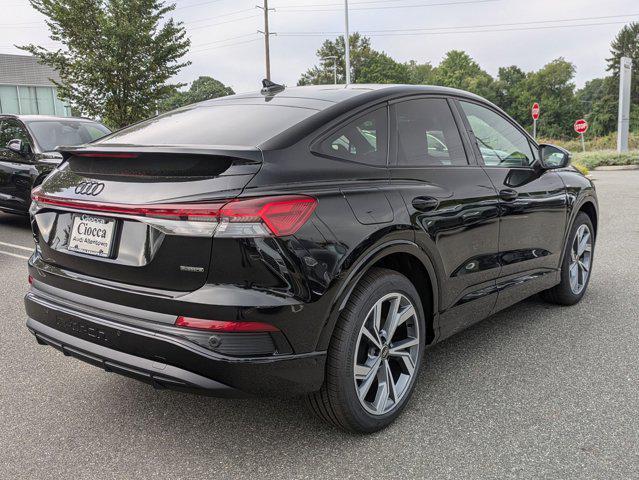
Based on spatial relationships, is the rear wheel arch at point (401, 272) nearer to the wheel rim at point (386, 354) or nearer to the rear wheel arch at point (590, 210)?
the wheel rim at point (386, 354)

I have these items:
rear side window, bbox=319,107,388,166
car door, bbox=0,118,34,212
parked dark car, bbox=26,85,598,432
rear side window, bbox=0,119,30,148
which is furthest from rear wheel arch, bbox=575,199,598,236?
rear side window, bbox=0,119,30,148

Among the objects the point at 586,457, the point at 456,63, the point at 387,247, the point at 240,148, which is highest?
the point at 456,63

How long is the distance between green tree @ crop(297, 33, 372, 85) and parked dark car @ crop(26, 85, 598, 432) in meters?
81.9

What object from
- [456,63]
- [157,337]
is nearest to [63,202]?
[157,337]

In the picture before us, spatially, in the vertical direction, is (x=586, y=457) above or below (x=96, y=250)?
below

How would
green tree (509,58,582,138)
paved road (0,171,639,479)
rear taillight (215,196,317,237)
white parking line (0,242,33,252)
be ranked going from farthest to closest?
green tree (509,58,582,138), white parking line (0,242,33,252), paved road (0,171,639,479), rear taillight (215,196,317,237)

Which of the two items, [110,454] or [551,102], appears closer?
[110,454]

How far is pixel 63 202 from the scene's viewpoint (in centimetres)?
267

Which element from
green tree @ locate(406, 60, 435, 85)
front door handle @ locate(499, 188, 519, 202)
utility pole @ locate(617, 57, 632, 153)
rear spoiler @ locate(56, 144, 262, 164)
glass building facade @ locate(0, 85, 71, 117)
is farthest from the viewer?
green tree @ locate(406, 60, 435, 85)

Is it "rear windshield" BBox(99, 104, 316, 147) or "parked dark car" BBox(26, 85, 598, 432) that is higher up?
"rear windshield" BBox(99, 104, 316, 147)

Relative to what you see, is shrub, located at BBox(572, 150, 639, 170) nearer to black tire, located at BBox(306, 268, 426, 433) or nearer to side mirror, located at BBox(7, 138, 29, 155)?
side mirror, located at BBox(7, 138, 29, 155)

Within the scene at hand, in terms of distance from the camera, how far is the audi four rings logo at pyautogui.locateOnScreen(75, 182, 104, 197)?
254 cm

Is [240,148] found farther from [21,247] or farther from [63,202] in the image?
[21,247]

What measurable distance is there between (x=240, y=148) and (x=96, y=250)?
782 mm
